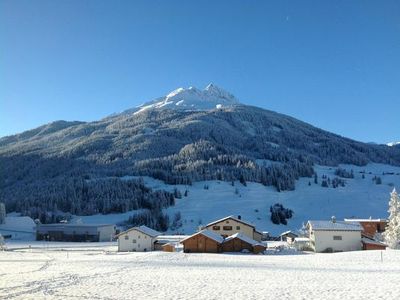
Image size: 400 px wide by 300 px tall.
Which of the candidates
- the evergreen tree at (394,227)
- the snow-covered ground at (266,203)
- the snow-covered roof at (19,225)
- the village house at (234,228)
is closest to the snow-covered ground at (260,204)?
the snow-covered ground at (266,203)

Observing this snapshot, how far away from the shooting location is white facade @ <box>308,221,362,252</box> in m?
70.6

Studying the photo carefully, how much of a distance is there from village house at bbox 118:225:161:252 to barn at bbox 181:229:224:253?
12.3 metres

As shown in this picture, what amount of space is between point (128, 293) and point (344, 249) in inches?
1966

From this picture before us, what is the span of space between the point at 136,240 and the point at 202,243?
15.8 meters

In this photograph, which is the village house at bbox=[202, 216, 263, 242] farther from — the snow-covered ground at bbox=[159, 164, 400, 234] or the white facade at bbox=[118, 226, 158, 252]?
the snow-covered ground at bbox=[159, 164, 400, 234]

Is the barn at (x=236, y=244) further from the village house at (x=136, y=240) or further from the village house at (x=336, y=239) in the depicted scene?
the village house at (x=136, y=240)

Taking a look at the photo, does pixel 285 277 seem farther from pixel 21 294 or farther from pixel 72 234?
pixel 72 234

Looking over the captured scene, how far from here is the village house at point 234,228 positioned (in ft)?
279

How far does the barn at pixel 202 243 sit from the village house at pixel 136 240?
12332 mm

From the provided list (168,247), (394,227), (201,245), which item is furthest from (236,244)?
(394,227)

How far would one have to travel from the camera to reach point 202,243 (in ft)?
225

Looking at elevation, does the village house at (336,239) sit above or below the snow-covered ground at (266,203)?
below

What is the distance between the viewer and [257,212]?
155625mm

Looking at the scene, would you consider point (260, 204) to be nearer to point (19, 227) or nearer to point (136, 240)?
point (19, 227)
